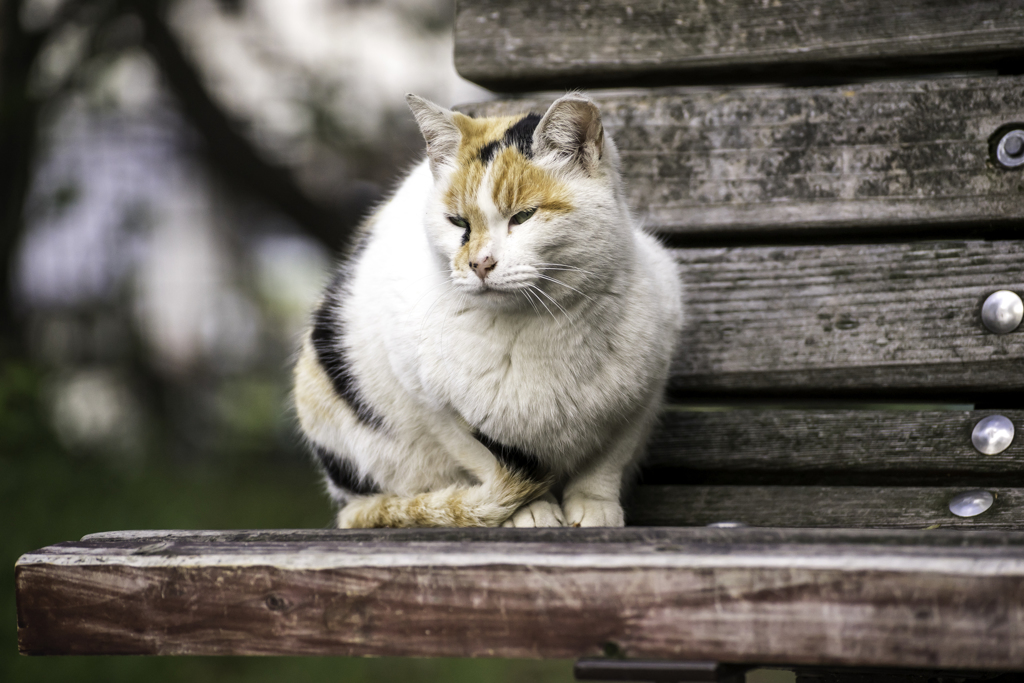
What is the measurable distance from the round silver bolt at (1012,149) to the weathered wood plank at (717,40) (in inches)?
7.2

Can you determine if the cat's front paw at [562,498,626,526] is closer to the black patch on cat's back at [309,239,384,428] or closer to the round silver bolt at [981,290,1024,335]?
the black patch on cat's back at [309,239,384,428]

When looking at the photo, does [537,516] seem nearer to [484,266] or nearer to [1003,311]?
[484,266]

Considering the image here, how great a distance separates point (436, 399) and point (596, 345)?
0.33 metres

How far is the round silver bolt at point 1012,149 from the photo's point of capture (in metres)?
1.79

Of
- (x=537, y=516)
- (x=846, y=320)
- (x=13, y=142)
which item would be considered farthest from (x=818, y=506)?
(x=13, y=142)

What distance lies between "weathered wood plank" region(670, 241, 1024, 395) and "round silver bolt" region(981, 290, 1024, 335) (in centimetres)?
2

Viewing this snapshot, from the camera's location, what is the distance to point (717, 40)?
6.41ft

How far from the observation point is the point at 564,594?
3.33ft

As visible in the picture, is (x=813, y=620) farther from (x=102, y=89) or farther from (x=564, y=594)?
(x=102, y=89)

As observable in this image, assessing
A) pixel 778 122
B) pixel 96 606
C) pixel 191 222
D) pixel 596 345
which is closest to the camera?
pixel 96 606

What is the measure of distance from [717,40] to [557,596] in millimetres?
1440

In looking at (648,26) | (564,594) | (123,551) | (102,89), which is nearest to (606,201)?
(648,26)

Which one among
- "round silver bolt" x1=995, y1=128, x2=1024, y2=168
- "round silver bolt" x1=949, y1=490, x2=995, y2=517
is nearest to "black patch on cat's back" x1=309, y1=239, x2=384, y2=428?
"round silver bolt" x1=949, y1=490, x2=995, y2=517

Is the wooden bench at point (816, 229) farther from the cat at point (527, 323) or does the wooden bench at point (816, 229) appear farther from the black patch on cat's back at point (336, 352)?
the black patch on cat's back at point (336, 352)
